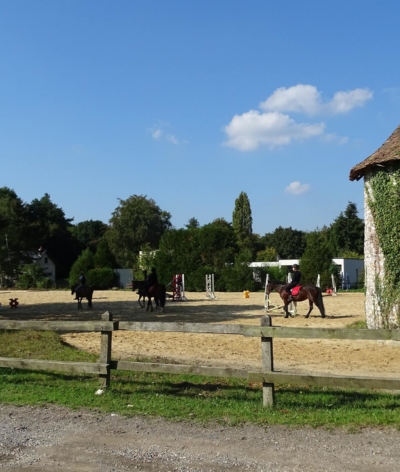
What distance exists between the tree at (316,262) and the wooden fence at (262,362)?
41.5 meters

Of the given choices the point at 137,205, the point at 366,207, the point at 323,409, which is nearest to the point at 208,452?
the point at 323,409

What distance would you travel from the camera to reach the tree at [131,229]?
87.9 meters

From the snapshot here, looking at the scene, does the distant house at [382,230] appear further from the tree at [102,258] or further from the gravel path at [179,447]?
the tree at [102,258]

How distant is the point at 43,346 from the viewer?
13.1 meters

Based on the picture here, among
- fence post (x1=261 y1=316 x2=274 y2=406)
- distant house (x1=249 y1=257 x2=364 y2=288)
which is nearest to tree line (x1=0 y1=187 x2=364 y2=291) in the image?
distant house (x1=249 y1=257 x2=364 y2=288)

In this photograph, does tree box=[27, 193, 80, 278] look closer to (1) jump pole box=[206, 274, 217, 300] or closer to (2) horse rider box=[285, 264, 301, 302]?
(1) jump pole box=[206, 274, 217, 300]

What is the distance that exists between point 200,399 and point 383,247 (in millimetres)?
10833

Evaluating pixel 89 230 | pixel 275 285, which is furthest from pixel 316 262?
pixel 89 230

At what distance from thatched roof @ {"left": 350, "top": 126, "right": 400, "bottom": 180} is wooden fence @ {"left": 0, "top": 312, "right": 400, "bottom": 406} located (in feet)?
35.7

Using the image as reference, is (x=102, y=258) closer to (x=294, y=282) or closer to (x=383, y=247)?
(x=294, y=282)

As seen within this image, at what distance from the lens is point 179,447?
5477mm

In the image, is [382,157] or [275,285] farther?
[275,285]

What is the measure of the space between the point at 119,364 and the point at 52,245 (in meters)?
76.0

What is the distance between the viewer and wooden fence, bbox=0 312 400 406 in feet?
22.0
